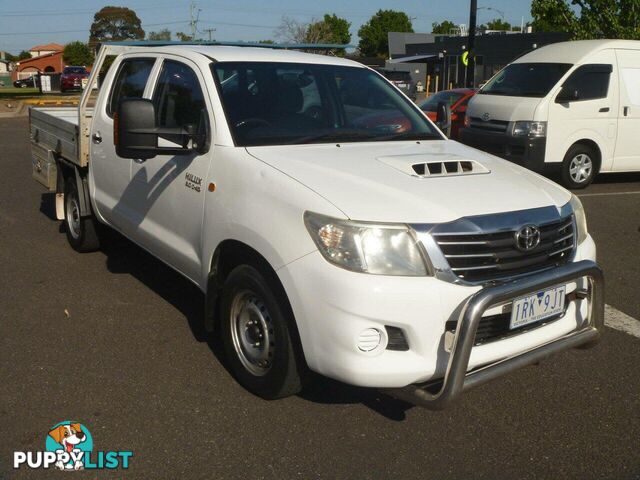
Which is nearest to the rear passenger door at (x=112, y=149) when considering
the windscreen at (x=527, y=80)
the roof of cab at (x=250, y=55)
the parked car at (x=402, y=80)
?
Result: the roof of cab at (x=250, y=55)

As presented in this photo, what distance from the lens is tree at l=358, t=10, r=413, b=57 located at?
344ft

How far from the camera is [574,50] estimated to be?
11141 mm

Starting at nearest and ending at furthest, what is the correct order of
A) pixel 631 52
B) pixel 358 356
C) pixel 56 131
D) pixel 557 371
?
1. pixel 358 356
2. pixel 557 371
3. pixel 56 131
4. pixel 631 52

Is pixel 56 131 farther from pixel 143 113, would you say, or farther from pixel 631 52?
pixel 631 52

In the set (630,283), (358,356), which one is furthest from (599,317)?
(630,283)

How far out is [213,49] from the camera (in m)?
4.89

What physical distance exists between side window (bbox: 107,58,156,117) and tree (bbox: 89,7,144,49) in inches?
3384

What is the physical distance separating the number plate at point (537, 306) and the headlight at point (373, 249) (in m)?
0.53

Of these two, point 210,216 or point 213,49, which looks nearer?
point 210,216

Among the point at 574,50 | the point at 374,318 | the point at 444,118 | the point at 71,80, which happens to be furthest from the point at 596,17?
the point at 71,80

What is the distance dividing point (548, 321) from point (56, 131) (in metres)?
5.12

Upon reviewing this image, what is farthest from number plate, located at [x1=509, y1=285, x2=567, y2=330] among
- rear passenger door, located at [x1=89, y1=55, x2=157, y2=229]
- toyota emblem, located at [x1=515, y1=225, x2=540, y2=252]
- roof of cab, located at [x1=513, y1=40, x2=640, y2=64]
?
roof of cab, located at [x1=513, y1=40, x2=640, y2=64]

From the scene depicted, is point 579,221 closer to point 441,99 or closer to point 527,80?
point 527,80

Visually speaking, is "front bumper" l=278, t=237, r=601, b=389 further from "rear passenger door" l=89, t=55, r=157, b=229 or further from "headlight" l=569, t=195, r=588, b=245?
"rear passenger door" l=89, t=55, r=157, b=229
